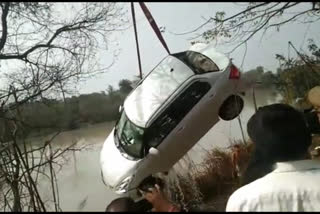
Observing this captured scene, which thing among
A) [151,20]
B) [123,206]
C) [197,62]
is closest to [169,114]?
[197,62]

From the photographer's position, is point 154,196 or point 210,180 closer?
point 154,196

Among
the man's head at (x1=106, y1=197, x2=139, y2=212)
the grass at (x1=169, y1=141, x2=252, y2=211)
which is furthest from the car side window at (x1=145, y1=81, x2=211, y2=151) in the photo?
the man's head at (x1=106, y1=197, x2=139, y2=212)

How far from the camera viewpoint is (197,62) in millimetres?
8188

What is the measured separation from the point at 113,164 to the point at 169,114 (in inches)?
55.4

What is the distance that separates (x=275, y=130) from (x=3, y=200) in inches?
178

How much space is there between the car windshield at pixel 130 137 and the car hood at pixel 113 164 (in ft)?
0.52

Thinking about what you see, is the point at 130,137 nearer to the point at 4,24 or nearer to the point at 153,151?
the point at 153,151

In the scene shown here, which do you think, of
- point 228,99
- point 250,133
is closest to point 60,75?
point 228,99

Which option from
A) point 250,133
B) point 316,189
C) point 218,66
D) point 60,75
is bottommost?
point 316,189

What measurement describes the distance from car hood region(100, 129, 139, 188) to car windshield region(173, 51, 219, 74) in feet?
6.64

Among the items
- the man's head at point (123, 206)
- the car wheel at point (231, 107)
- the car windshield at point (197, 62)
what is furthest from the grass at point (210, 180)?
the man's head at point (123, 206)

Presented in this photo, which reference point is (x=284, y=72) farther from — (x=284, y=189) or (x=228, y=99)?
(x=284, y=189)

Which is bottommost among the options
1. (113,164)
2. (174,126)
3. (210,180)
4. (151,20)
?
(210,180)

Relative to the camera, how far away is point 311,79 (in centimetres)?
778
